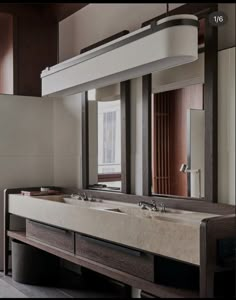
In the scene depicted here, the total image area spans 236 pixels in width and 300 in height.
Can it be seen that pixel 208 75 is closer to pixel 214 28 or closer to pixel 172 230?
pixel 214 28

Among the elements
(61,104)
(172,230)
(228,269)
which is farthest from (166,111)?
(61,104)

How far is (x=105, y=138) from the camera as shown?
3.16 metres

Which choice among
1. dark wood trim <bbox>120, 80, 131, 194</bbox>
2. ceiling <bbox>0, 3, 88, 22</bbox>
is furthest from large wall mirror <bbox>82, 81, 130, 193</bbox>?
ceiling <bbox>0, 3, 88, 22</bbox>

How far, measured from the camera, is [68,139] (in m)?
3.64

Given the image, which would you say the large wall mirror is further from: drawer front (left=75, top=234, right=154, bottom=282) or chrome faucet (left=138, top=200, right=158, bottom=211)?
drawer front (left=75, top=234, right=154, bottom=282)

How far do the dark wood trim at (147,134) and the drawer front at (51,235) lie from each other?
1.95 ft

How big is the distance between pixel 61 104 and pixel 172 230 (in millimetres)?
2174

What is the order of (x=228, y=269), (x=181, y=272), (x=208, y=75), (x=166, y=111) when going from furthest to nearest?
(x=166, y=111) → (x=208, y=75) → (x=181, y=272) → (x=228, y=269)

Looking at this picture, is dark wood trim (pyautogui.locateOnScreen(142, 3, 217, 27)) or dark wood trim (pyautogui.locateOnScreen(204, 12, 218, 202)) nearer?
dark wood trim (pyautogui.locateOnScreen(142, 3, 217, 27))

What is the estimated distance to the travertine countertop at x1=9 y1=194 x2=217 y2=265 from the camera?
6.05ft

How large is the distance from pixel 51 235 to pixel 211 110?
149cm

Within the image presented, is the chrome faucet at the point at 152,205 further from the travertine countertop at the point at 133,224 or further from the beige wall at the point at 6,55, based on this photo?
the beige wall at the point at 6,55

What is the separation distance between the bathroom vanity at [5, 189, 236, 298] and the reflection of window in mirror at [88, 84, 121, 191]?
0.16 meters

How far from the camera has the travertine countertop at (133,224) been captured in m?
1.84
